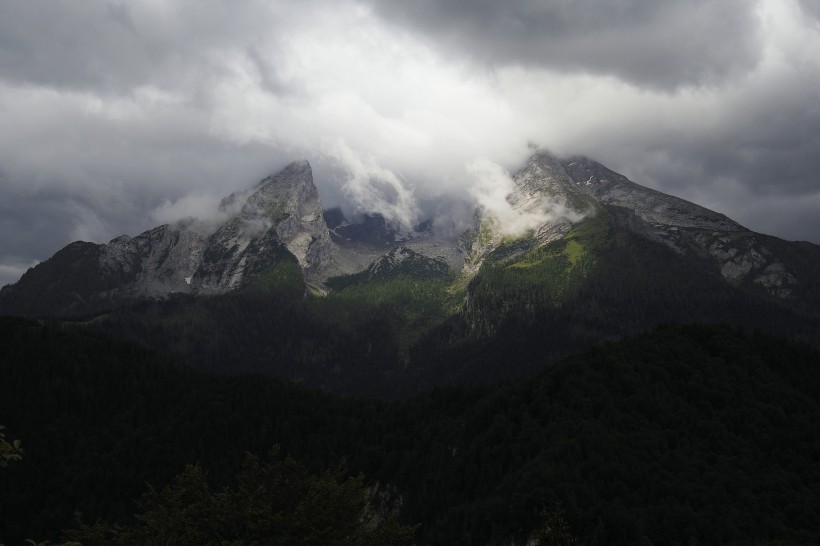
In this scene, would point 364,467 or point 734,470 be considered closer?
point 734,470

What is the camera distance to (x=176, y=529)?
58750 mm

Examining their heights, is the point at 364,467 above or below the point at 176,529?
below

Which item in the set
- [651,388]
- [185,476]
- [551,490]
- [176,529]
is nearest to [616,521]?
[551,490]

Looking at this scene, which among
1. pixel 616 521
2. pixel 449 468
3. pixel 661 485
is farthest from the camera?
pixel 449 468

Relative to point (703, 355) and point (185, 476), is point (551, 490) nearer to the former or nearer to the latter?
point (185, 476)

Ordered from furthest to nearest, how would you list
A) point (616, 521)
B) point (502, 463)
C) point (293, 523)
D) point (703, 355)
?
point (703, 355) → point (502, 463) → point (616, 521) → point (293, 523)

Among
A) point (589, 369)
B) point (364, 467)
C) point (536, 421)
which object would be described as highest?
point (589, 369)

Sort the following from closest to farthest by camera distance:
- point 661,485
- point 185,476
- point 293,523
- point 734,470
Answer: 1. point 293,523
2. point 185,476
3. point 661,485
4. point 734,470

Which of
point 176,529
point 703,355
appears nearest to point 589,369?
point 703,355

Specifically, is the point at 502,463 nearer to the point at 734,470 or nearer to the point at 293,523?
the point at 734,470

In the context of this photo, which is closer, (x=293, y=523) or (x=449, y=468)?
(x=293, y=523)

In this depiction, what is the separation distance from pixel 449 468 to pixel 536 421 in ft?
86.2

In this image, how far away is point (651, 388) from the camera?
170500mm

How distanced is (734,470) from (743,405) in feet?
110
